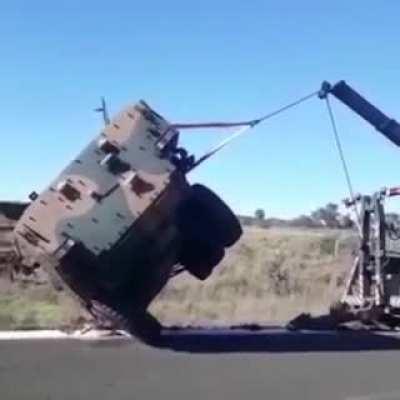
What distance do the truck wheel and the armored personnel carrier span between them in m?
0.31

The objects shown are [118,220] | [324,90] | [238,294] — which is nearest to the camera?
[118,220]

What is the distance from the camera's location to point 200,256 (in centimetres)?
1344

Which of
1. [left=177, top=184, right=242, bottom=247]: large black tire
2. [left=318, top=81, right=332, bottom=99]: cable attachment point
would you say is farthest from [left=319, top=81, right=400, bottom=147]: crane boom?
[left=177, top=184, right=242, bottom=247]: large black tire

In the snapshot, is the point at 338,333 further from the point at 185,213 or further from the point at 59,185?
the point at 59,185

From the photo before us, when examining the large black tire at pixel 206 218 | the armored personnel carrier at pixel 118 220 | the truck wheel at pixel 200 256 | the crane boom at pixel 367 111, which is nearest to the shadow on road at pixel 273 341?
the armored personnel carrier at pixel 118 220

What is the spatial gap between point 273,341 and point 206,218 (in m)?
1.80

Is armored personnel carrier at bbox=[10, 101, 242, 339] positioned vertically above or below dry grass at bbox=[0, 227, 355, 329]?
above

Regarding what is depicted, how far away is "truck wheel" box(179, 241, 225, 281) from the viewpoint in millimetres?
13320

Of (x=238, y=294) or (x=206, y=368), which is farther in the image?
(x=238, y=294)

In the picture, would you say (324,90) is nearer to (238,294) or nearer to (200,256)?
(200,256)

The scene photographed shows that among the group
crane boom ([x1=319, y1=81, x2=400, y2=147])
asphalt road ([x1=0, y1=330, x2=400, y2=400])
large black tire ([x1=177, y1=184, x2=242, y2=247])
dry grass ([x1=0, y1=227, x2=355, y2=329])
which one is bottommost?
dry grass ([x1=0, y1=227, x2=355, y2=329])

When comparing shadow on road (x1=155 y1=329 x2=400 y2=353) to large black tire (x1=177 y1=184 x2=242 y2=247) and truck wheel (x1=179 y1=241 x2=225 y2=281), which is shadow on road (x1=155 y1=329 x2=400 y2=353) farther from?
large black tire (x1=177 y1=184 x2=242 y2=247)

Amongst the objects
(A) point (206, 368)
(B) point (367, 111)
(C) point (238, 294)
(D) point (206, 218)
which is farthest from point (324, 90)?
(C) point (238, 294)

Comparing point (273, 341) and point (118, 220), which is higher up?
point (118, 220)
